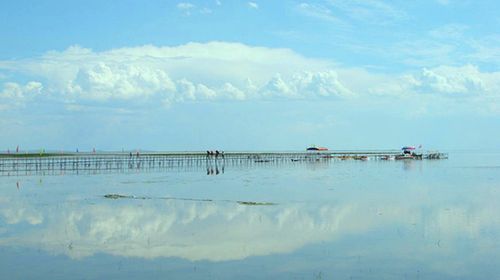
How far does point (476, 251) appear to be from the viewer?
52.4 ft

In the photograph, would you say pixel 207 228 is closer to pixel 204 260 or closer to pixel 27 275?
pixel 204 260

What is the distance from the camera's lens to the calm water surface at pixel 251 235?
14047mm

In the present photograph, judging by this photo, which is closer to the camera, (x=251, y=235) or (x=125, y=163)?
(x=251, y=235)

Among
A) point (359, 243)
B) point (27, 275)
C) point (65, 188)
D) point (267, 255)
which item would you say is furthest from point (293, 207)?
point (65, 188)

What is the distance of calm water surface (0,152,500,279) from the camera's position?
1405 cm

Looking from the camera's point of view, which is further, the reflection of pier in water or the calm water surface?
the reflection of pier in water

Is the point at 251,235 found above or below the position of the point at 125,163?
below

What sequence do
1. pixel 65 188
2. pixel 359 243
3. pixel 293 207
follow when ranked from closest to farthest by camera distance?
pixel 359 243
pixel 293 207
pixel 65 188

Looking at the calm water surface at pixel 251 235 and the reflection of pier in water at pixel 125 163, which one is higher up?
the reflection of pier in water at pixel 125 163

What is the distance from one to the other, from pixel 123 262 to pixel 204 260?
6.93ft

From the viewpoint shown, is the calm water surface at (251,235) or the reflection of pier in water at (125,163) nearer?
the calm water surface at (251,235)

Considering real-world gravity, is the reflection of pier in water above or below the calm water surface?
above

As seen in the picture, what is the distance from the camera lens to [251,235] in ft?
61.1

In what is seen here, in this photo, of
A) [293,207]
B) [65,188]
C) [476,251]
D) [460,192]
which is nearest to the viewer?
[476,251]
